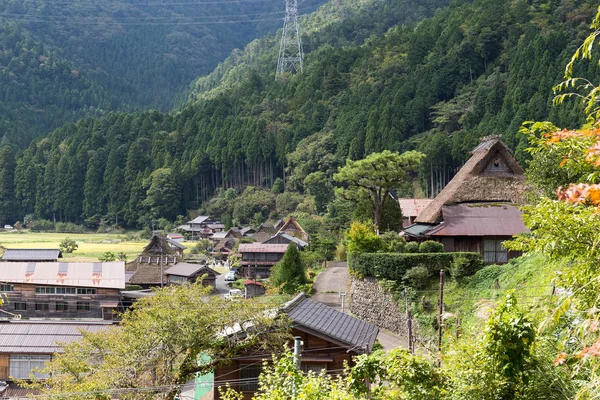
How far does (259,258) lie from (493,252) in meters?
25.3

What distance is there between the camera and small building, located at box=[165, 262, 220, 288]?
39.5 meters

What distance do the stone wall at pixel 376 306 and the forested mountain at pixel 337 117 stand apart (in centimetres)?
2544

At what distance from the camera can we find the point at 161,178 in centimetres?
8156

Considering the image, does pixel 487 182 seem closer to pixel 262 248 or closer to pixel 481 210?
pixel 481 210

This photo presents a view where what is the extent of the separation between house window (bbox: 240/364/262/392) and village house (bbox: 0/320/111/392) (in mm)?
8482

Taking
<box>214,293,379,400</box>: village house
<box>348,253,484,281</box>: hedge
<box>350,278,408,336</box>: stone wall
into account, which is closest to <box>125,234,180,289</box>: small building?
<box>350,278,408,336</box>: stone wall

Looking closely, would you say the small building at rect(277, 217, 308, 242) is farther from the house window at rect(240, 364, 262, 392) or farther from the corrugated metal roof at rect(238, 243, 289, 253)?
the house window at rect(240, 364, 262, 392)

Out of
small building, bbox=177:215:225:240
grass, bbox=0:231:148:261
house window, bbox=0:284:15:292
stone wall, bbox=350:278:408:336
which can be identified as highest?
small building, bbox=177:215:225:240

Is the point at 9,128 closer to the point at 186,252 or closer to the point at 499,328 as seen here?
the point at 186,252

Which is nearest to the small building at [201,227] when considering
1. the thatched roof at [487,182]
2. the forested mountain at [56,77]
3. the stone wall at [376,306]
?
the stone wall at [376,306]

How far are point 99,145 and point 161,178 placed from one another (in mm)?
20407

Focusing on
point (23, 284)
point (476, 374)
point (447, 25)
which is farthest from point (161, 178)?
point (476, 374)

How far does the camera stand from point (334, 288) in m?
28.4

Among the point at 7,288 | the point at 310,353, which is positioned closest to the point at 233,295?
the point at 310,353
